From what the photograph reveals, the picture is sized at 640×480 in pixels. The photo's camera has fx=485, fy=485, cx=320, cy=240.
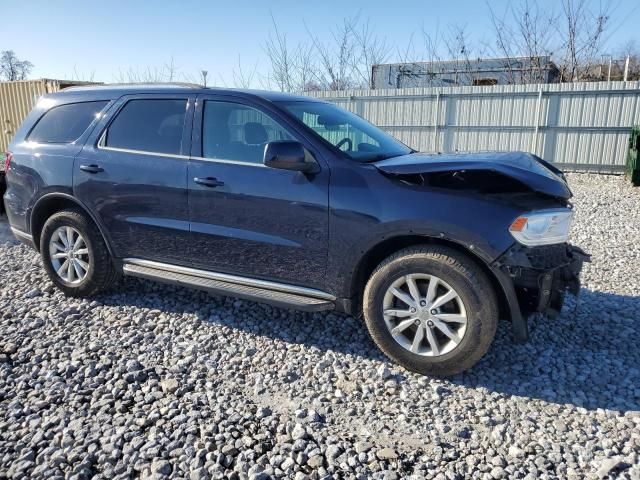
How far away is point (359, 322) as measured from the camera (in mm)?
4012

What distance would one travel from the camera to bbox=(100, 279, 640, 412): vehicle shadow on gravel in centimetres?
306

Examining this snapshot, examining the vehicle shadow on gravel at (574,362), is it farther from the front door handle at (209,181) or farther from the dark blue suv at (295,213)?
the front door handle at (209,181)

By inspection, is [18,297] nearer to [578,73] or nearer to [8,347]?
[8,347]

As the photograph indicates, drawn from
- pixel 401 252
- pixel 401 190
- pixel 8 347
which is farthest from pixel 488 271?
pixel 8 347

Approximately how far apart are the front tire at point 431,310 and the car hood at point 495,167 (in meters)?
0.51

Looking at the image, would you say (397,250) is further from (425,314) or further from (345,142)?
(345,142)

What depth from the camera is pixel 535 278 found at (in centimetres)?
293

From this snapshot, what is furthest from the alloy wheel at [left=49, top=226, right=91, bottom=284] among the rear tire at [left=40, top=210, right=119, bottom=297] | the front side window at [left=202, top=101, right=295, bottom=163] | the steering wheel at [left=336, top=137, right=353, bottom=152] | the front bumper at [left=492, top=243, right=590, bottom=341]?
the front bumper at [left=492, top=243, right=590, bottom=341]

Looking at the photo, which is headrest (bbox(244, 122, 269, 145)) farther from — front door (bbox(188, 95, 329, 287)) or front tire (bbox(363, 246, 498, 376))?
front tire (bbox(363, 246, 498, 376))

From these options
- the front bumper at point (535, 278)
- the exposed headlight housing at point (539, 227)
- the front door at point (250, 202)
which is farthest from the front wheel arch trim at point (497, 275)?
the front door at point (250, 202)

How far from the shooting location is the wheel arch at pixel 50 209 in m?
4.22

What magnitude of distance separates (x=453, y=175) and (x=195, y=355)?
2.15 meters

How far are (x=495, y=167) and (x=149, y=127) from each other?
276 centimetres

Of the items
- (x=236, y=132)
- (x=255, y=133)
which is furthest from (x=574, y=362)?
(x=236, y=132)
